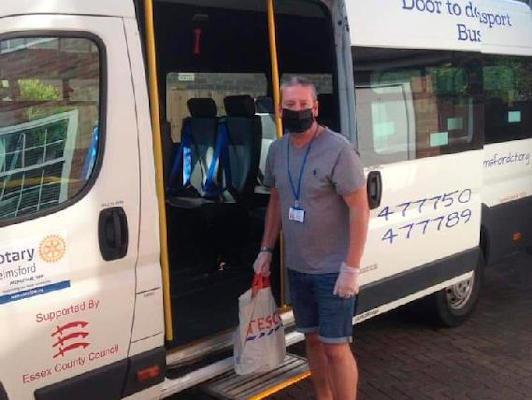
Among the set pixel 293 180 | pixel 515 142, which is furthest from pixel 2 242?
pixel 515 142

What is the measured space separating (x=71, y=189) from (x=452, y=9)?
299 cm

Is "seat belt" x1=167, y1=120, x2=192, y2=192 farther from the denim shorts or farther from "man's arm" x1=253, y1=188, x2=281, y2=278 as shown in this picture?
the denim shorts

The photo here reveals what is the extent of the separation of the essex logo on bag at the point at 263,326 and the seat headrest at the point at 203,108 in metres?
2.38

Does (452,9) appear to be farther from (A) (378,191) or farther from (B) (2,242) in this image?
(B) (2,242)

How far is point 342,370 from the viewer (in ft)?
11.1

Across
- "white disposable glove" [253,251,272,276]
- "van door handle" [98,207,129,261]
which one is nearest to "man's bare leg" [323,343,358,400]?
"white disposable glove" [253,251,272,276]

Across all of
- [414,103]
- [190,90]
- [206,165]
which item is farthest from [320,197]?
[190,90]

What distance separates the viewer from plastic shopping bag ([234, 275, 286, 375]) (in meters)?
3.49

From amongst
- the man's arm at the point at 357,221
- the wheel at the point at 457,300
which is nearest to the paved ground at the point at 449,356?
the wheel at the point at 457,300

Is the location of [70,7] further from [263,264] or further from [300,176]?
[263,264]

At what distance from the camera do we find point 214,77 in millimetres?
5855

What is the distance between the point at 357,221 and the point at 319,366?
872mm

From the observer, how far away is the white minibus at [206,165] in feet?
8.98

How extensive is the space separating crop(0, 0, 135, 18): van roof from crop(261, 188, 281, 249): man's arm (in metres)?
1.13
